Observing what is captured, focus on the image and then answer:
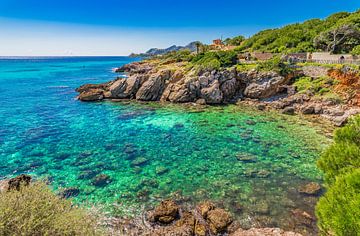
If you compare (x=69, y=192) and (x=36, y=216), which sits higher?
(x=36, y=216)

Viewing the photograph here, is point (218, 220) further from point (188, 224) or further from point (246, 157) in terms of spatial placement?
point (246, 157)

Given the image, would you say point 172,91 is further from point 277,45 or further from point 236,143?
point 277,45

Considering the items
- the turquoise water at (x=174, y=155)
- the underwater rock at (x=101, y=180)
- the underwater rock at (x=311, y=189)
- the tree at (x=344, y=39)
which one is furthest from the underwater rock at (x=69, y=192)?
the tree at (x=344, y=39)

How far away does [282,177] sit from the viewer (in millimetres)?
18047

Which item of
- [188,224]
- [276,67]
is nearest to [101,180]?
[188,224]

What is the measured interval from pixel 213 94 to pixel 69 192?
31.3 meters

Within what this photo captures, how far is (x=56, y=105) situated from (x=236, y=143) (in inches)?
1468

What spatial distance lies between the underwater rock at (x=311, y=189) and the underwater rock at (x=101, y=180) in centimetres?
1453

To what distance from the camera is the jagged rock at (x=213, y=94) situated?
42344 millimetres

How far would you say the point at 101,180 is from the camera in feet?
58.9

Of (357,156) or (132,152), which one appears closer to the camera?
(357,156)

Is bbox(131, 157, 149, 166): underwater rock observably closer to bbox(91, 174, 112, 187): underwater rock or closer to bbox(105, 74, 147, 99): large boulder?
bbox(91, 174, 112, 187): underwater rock

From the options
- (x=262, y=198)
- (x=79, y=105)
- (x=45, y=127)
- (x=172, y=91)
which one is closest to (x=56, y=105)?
(x=79, y=105)

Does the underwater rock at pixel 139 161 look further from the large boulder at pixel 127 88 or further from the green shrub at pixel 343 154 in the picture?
the large boulder at pixel 127 88
